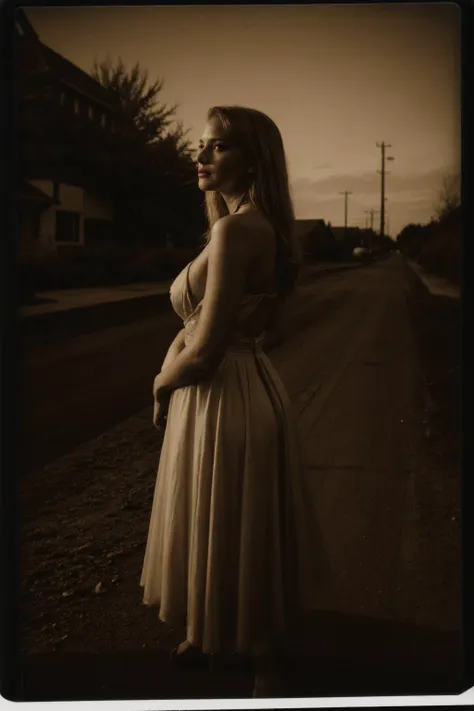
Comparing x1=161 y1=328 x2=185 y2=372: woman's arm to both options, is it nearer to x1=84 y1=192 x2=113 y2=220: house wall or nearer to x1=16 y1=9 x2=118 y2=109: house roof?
x1=84 y1=192 x2=113 y2=220: house wall

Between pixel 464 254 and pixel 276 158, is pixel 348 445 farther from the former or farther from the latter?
pixel 276 158

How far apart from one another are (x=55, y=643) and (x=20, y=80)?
1555mm

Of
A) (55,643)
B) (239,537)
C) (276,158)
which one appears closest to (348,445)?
(239,537)

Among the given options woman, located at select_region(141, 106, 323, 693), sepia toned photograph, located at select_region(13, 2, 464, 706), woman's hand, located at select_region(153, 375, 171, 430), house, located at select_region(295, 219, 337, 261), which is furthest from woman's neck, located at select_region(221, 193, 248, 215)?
woman's hand, located at select_region(153, 375, 171, 430)

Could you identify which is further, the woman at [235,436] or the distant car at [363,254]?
Answer: the distant car at [363,254]

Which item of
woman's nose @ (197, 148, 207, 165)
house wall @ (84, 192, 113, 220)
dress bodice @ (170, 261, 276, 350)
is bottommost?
dress bodice @ (170, 261, 276, 350)

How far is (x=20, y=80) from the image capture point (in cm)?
193

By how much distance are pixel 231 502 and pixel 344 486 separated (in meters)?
0.46

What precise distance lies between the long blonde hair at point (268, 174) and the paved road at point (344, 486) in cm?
23

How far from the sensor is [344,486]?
198cm

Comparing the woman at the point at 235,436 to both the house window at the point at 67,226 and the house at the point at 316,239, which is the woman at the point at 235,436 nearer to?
the house at the point at 316,239

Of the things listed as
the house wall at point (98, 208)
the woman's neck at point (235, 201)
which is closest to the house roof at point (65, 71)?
the house wall at point (98, 208)

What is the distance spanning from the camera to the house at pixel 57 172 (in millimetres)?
1932

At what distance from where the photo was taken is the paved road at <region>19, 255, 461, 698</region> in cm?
192
